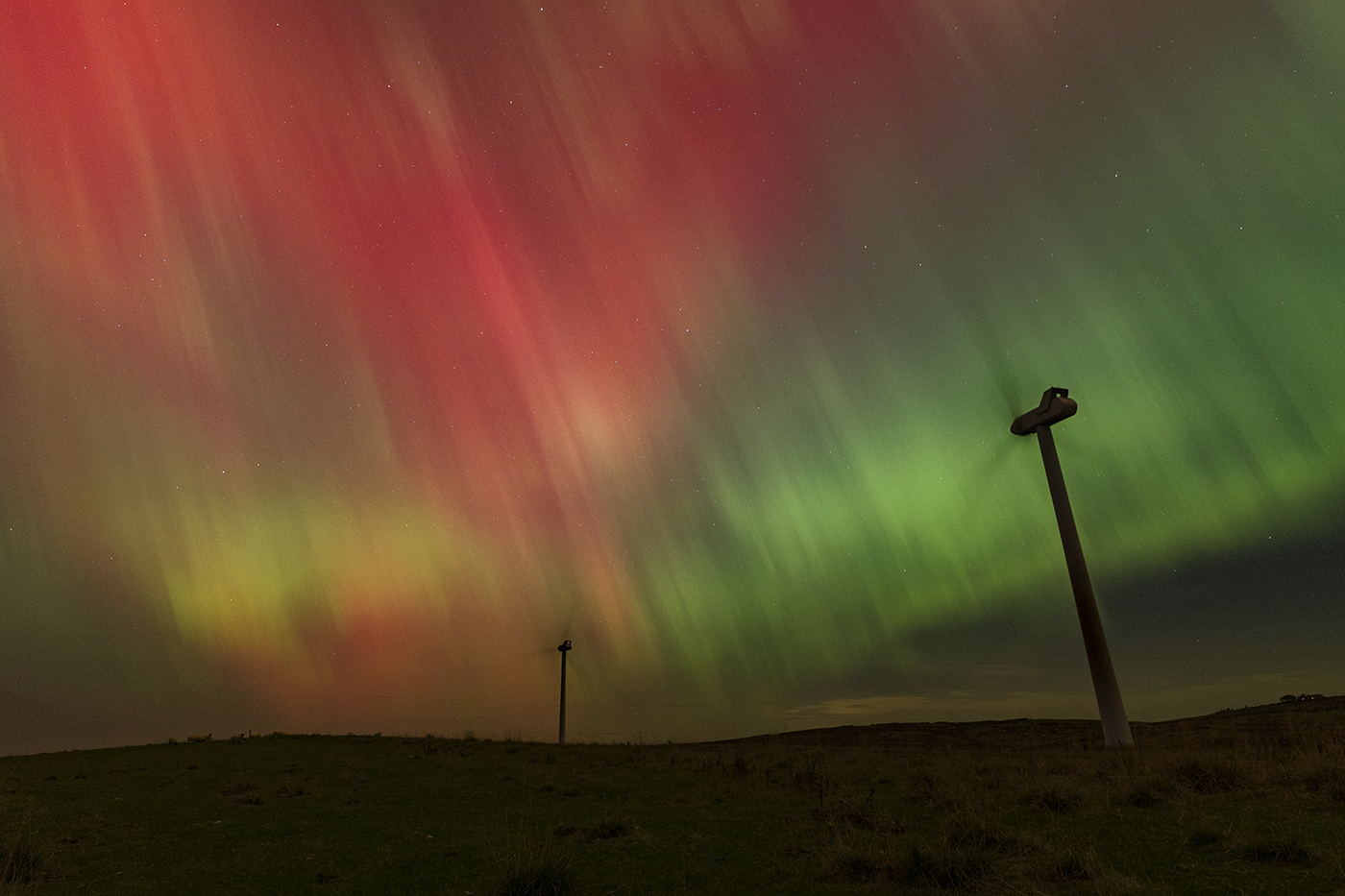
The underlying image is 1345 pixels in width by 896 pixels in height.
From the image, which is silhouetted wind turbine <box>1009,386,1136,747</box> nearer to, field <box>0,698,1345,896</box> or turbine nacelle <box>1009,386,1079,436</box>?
turbine nacelle <box>1009,386,1079,436</box>

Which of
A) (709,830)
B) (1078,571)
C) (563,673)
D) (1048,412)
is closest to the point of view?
(709,830)

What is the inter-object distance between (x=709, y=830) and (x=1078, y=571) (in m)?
35.1

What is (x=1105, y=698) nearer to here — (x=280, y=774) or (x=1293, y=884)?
(x=1293, y=884)

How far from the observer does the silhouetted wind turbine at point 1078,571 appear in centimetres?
3719

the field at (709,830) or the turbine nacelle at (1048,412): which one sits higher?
the turbine nacelle at (1048,412)

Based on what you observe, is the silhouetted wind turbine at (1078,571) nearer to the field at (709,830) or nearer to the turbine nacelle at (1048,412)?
the turbine nacelle at (1048,412)

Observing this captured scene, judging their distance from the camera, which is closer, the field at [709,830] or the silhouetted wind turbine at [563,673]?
the field at [709,830]

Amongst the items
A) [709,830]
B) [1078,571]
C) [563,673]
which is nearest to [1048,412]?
[1078,571]

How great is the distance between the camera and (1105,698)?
37.4 metres

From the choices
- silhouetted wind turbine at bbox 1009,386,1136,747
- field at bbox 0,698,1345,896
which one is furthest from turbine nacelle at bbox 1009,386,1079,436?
field at bbox 0,698,1345,896

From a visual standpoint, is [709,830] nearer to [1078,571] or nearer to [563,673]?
[1078,571]

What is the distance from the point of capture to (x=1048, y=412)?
1839 inches

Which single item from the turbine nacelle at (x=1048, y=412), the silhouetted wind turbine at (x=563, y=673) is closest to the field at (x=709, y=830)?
the turbine nacelle at (x=1048, y=412)

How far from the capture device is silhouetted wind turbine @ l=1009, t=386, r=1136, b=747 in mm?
37188
